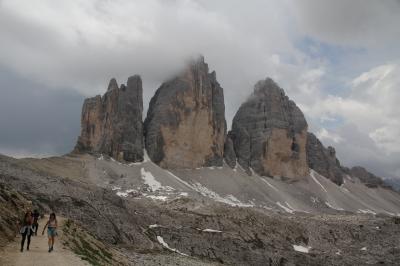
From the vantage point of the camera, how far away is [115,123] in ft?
552

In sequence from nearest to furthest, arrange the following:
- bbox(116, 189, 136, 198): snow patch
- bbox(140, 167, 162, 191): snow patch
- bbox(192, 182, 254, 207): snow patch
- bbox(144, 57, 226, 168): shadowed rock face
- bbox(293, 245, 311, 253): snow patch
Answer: bbox(293, 245, 311, 253): snow patch → bbox(116, 189, 136, 198): snow patch → bbox(140, 167, 162, 191): snow patch → bbox(192, 182, 254, 207): snow patch → bbox(144, 57, 226, 168): shadowed rock face

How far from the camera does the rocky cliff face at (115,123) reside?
164375mm

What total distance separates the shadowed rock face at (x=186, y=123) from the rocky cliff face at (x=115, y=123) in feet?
23.7

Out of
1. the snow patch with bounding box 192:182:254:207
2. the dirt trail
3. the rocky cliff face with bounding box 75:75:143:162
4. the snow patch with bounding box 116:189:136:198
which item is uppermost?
the rocky cliff face with bounding box 75:75:143:162

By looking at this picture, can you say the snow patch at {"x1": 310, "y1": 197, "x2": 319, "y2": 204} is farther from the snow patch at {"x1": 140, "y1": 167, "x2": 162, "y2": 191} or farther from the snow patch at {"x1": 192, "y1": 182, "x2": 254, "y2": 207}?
the snow patch at {"x1": 140, "y1": 167, "x2": 162, "y2": 191}

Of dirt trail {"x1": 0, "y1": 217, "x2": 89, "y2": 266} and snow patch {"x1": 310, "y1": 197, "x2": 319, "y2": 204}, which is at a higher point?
snow patch {"x1": 310, "y1": 197, "x2": 319, "y2": 204}

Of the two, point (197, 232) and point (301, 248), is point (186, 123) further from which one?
point (197, 232)

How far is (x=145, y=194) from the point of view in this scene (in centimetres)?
12325

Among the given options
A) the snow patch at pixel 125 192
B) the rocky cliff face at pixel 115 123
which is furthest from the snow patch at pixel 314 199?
the snow patch at pixel 125 192

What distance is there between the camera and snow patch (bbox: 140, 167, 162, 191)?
141500 millimetres

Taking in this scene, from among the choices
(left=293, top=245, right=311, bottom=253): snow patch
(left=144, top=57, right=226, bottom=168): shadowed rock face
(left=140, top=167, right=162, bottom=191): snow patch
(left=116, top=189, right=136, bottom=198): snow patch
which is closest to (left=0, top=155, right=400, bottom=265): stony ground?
(left=293, top=245, right=311, bottom=253): snow patch

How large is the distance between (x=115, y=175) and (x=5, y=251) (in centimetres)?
12119

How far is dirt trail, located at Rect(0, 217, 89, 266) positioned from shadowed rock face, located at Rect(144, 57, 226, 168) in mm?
138801

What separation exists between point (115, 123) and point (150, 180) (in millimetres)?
30870
